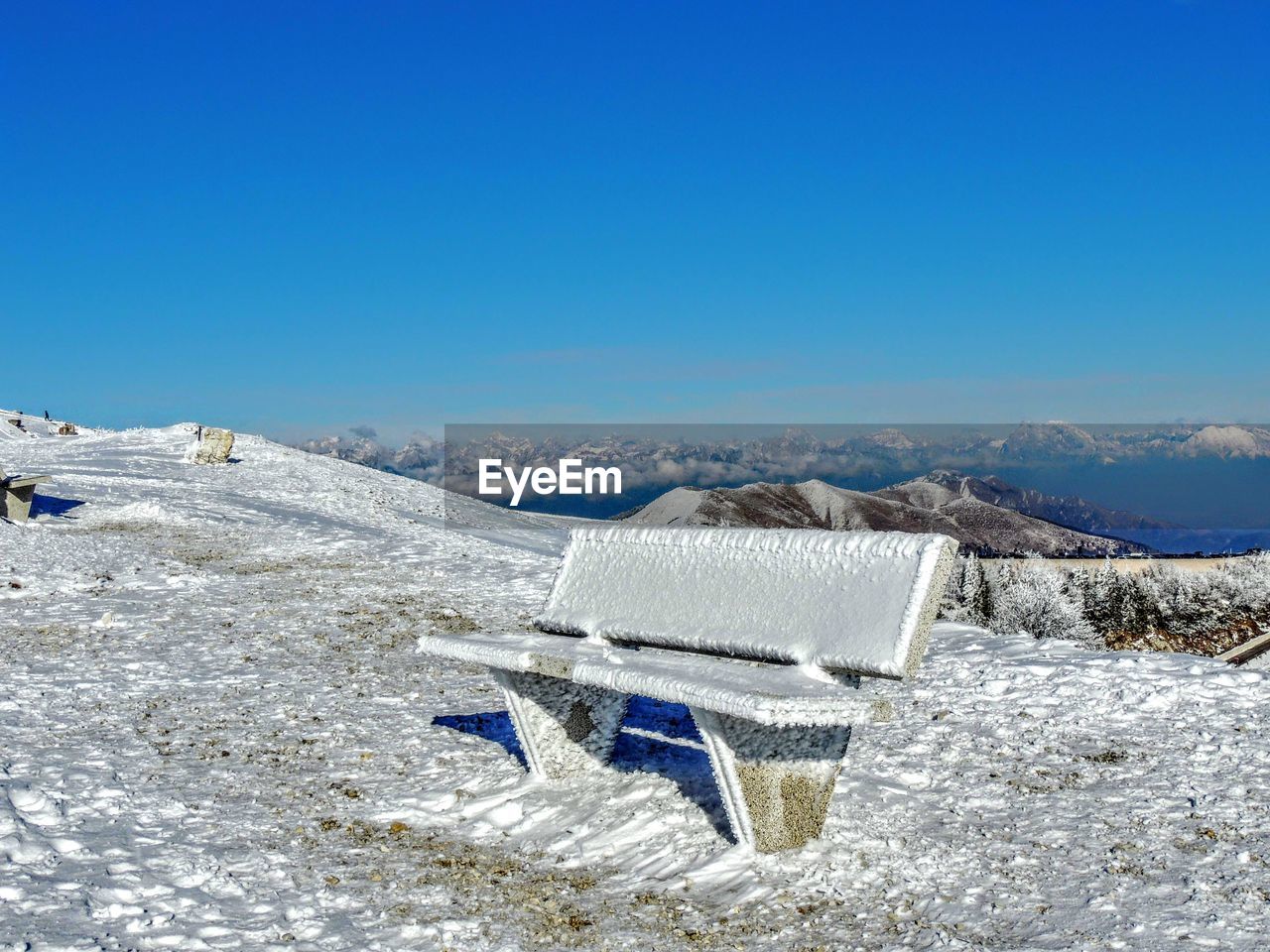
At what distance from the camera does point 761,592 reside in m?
5.92

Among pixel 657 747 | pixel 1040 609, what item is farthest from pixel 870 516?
pixel 657 747

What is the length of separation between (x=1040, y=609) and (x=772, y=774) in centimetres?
2038

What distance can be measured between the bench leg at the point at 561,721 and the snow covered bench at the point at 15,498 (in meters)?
13.6

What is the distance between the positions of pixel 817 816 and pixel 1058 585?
23044 millimetres

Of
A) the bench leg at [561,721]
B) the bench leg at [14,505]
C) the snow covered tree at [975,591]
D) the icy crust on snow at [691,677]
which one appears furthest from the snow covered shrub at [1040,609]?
the bench leg at [14,505]

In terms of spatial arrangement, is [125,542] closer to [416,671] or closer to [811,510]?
[416,671]

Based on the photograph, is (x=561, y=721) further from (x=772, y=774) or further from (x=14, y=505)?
(x=14, y=505)

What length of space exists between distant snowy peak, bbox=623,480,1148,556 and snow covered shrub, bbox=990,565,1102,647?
5.20ft

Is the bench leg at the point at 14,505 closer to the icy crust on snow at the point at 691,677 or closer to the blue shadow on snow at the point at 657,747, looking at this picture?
the blue shadow on snow at the point at 657,747

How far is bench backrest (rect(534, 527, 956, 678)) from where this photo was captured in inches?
205

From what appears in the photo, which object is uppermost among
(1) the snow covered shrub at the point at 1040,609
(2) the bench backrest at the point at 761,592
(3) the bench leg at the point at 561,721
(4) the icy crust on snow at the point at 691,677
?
(2) the bench backrest at the point at 761,592

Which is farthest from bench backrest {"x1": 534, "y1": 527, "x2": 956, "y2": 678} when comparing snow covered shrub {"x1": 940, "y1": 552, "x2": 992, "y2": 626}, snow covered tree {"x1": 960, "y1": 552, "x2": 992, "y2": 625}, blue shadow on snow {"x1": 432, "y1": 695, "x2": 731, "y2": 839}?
snow covered tree {"x1": 960, "y1": 552, "x2": 992, "y2": 625}

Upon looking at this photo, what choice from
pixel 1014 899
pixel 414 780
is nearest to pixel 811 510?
pixel 414 780

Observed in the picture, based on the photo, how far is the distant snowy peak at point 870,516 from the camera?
1285 centimetres
